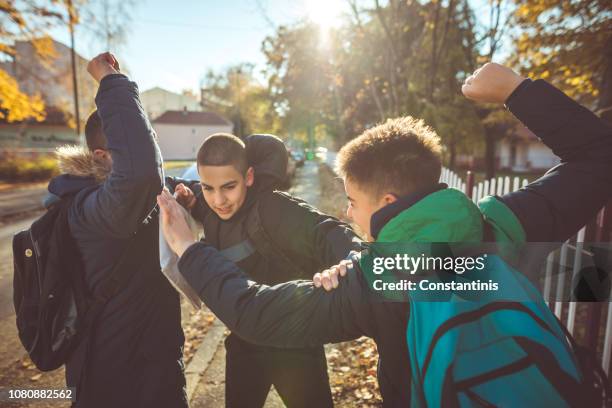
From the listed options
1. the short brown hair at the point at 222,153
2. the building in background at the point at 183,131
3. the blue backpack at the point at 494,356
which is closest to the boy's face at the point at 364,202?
the blue backpack at the point at 494,356

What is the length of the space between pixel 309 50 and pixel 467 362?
21.0 m

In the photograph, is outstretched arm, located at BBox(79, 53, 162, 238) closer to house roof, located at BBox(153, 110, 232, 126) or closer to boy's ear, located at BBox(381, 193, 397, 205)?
boy's ear, located at BBox(381, 193, 397, 205)

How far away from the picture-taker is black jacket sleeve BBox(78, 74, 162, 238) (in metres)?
1.42

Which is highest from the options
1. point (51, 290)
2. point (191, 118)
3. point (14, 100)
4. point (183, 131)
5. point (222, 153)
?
point (191, 118)

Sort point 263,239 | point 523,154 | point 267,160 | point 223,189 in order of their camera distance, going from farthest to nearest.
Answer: point 523,154, point 267,160, point 223,189, point 263,239

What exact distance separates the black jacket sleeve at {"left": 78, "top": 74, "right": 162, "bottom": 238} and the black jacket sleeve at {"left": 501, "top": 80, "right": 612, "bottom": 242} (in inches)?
50.5

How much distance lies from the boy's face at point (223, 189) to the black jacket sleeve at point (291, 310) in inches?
40.0

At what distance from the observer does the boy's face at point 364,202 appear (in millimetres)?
1174

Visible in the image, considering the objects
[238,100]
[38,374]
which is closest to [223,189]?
[38,374]

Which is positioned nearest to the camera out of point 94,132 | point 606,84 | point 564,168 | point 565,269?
point 564,168

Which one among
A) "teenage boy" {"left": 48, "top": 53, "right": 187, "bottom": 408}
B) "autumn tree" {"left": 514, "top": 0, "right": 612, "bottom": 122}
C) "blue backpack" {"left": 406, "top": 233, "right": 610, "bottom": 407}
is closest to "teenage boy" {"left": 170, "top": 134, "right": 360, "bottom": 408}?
"teenage boy" {"left": 48, "top": 53, "right": 187, "bottom": 408}

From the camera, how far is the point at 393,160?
1.18m

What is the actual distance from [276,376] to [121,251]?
1.10 metres

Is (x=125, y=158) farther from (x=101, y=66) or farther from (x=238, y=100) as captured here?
(x=238, y=100)
